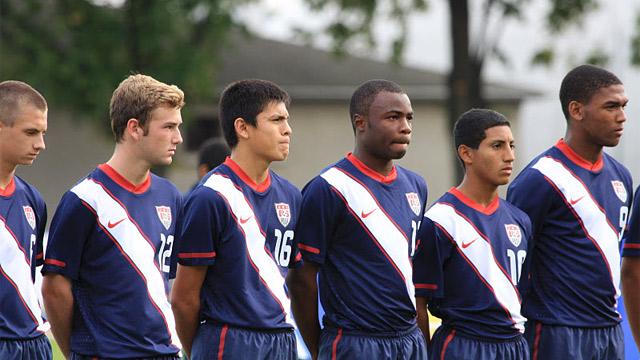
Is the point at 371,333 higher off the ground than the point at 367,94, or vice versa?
the point at 367,94

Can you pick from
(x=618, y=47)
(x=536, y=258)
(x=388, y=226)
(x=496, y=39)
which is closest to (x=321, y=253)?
(x=388, y=226)

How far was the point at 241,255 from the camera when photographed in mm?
5691

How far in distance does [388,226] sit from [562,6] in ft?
59.0

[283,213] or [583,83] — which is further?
[583,83]

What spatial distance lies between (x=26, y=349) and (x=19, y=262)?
43 centimetres

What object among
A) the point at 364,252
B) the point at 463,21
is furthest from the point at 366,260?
the point at 463,21

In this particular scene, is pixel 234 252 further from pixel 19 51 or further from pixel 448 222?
pixel 19 51

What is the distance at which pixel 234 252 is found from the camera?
18.7 ft

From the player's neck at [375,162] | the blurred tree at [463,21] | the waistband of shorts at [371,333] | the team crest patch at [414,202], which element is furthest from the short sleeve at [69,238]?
the blurred tree at [463,21]

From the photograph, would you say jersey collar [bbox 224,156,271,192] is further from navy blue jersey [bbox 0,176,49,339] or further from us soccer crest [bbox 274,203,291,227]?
navy blue jersey [bbox 0,176,49,339]

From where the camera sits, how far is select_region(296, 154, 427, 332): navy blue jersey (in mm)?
5941

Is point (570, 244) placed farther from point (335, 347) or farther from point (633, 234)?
point (335, 347)

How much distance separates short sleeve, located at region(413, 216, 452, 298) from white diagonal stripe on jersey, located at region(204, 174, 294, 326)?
0.78 meters

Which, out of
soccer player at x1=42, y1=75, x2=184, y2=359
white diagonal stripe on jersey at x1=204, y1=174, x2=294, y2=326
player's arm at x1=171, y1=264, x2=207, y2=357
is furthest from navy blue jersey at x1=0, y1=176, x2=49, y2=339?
white diagonal stripe on jersey at x1=204, y1=174, x2=294, y2=326
